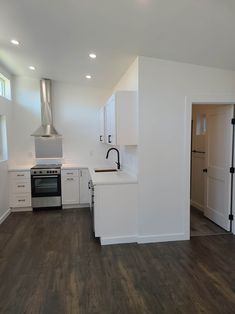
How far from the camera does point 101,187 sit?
3492 millimetres

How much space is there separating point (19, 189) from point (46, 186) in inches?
21.8

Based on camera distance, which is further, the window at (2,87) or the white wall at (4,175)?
the window at (2,87)

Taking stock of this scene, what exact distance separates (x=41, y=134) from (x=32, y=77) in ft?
4.38

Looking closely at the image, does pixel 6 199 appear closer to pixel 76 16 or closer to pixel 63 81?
pixel 63 81

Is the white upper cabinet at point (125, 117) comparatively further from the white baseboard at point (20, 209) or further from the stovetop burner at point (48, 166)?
the white baseboard at point (20, 209)

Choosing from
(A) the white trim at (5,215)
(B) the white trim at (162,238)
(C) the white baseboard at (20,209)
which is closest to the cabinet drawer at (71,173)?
(C) the white baseboard at (20,209)

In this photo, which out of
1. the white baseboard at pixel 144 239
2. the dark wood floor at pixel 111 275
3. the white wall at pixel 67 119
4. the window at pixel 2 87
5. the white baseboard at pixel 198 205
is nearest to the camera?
Result: the dark wood floor at pixel 111 275

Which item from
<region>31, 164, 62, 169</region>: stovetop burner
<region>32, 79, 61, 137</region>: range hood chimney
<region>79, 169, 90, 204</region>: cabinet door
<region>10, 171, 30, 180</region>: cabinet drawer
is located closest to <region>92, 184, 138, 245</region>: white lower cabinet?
<region>79, 169, 90, 204</region>: cabinet door

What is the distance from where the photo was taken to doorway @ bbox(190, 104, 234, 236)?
3.92m

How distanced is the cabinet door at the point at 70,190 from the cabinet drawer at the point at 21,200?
733 mm

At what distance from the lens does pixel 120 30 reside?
2756 millimetres

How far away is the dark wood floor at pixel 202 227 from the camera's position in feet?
Result: 12.9

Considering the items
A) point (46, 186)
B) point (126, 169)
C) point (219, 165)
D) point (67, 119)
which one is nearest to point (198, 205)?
point (219, 165)

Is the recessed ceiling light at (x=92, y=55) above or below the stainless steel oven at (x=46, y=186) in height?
above
